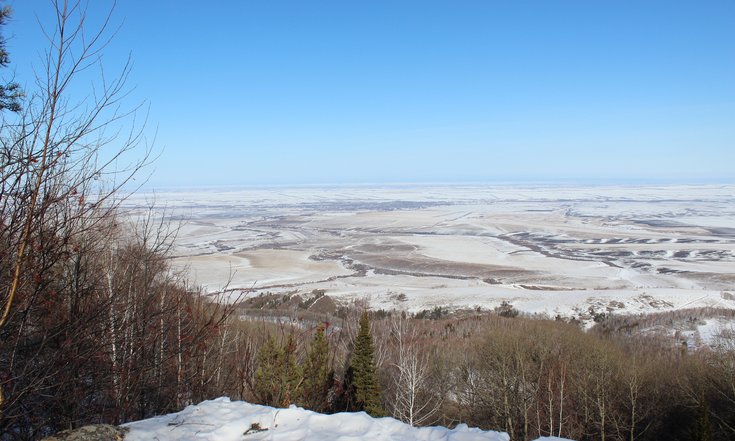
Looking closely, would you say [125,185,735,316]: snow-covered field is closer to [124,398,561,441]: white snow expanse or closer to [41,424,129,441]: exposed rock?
[124,398,561,441]: white snow expanse

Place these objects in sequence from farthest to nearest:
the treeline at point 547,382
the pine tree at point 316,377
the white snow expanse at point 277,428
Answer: the treeline at point 547,382, the pine tree at point 316,377, the white snow expanse at point 277,428

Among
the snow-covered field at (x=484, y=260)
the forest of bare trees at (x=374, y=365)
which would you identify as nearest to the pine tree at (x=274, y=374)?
the forest of bare trees at (x=374, y=365)

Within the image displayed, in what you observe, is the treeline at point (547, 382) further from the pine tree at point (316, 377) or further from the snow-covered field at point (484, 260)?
the snow-covered field at point (484, 260)

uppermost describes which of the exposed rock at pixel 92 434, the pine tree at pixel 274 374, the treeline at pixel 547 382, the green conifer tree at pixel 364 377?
the exposed rock at pixel 92 434

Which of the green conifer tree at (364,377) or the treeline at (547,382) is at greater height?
the green conifer tree at (364,377)

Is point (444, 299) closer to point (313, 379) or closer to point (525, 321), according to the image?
point (525, 321)

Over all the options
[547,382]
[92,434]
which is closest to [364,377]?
[547,382]

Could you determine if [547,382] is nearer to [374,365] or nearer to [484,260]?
[374,365]

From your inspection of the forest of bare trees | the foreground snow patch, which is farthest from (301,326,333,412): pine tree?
the foreground snow patch
